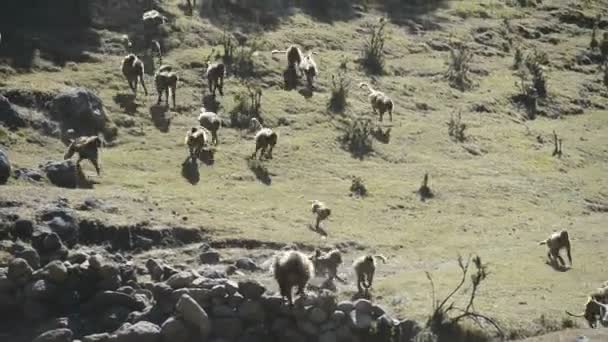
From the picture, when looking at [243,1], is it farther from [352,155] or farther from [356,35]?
[352,155]

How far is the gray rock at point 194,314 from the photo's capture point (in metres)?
18.3

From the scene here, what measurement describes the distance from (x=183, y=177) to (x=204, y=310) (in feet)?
27.7

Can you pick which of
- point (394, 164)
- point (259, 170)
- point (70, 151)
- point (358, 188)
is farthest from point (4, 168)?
point (394, 164)

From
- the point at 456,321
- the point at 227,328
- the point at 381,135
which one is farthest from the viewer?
the point at 381,135

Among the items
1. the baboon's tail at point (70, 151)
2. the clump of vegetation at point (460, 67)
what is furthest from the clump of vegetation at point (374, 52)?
the baboon's tail at point (70, 151)

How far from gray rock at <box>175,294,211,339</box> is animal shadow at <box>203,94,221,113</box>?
13.8m

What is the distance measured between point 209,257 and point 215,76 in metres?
11.7

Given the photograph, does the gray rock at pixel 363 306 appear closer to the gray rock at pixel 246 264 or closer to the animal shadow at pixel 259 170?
the gray rock at pixel 246 264

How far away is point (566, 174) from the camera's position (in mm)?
33000

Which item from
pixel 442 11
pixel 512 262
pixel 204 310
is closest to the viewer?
pixel 204 310

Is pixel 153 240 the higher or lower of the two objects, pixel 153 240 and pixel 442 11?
the lower

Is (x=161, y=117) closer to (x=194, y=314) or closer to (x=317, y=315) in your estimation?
(x=194, y=314)

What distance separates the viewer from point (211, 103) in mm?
31875

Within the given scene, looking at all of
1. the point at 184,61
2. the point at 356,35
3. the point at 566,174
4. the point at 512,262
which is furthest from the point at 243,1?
the point at 512,262
